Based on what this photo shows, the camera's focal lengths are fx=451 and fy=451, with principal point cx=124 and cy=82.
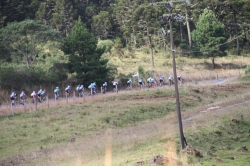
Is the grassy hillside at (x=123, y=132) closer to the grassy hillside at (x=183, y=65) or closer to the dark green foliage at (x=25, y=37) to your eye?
the dark green foliage at (x=25, y=37)

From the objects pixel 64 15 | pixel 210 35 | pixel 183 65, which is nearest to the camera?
pixel 210 35

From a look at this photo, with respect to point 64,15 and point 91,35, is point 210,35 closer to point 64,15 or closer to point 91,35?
point 91,35

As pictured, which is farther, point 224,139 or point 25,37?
point 25,37

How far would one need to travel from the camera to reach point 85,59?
55.7 metres

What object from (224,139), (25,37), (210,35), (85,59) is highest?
(25,37)

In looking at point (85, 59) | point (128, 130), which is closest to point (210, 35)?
point (85, 59)

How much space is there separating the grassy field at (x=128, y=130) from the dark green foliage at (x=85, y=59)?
9821 mm

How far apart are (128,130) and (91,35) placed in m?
27.7

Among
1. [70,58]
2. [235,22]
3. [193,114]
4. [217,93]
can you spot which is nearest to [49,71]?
[70,58]

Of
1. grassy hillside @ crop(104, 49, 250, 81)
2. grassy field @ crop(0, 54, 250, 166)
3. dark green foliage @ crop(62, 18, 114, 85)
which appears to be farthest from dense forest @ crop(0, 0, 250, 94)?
grassy field @ crop(0, 54, 250, 166)

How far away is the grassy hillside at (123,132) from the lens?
22453mm

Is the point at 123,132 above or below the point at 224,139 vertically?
above

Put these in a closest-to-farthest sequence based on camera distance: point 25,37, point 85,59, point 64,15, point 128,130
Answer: point 128,130, point 85,59, point 25,37, point 64,15

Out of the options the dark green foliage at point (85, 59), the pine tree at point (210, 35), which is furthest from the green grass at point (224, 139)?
the pine tree at point (210, 35)
